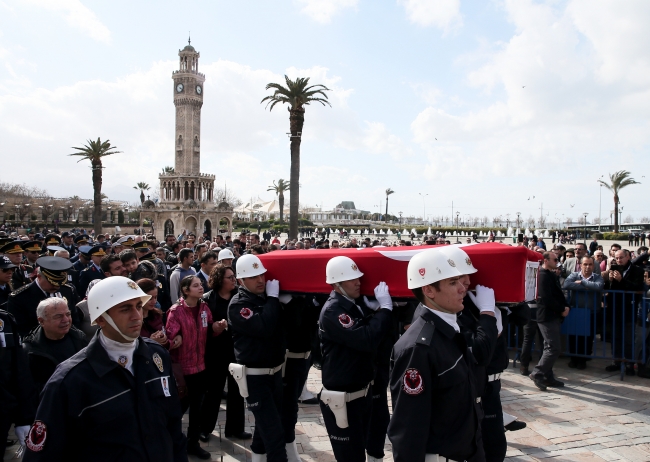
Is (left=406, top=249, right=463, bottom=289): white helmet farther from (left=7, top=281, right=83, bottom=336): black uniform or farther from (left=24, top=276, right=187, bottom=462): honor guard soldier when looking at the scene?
(left=7, top=281, right=83, bottom=336): black uniform

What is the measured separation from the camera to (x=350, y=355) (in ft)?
13.1

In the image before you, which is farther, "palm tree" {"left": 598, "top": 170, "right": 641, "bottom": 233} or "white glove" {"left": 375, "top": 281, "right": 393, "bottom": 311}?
"palm tree" {"left": 598, "top": 170, "right": 641, "bottom": 233}

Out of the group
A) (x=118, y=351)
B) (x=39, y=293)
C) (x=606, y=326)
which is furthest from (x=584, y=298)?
(x=39, y=293)

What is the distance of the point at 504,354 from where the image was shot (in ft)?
15.5

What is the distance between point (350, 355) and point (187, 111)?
69.4m

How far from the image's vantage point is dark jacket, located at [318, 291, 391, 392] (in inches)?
148

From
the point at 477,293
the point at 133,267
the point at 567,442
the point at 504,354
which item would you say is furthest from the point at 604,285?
the point at 133,267

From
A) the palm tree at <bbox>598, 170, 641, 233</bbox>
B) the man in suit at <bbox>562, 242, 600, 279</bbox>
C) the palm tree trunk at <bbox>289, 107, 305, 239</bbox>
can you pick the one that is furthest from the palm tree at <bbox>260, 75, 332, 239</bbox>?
the palm tree at <bbox>598, 170, 641, 233</bbox>

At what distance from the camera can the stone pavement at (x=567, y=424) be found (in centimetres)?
509

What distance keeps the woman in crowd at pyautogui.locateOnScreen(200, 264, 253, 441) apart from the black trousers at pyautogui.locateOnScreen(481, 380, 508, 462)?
2.66m

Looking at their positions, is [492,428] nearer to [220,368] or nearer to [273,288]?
[273,288]

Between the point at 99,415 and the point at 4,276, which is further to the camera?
the point at 4,276

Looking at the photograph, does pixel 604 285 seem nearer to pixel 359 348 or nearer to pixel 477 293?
pixel 477 293

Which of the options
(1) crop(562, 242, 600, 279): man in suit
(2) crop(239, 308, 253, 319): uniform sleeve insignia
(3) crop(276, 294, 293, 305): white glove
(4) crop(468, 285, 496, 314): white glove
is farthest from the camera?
(1) crop(562, 242, 600, 279): man in suit
